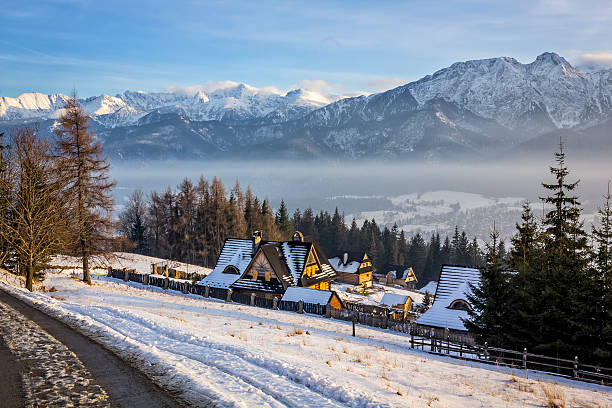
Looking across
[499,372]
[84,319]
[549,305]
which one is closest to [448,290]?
[549,305]

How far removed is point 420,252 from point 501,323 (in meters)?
93.7

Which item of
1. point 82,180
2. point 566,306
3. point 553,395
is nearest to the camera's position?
point 553,395

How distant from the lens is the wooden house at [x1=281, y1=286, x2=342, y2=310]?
35.4m

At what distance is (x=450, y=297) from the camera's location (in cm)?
3672

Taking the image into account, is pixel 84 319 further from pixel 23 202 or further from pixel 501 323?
pixel 501 323

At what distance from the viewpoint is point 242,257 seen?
4656 centimetres

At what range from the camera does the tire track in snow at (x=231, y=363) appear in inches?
408

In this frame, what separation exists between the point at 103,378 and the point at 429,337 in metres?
18.8

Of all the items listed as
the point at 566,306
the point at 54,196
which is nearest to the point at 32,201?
the point at 54,196

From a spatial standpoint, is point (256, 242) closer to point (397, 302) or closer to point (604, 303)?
point (397, 302)

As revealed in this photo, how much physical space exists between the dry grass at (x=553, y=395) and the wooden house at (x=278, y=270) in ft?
97.0

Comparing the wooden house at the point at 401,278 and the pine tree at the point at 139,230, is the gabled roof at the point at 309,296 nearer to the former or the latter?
the pine tree at the point at 139,230

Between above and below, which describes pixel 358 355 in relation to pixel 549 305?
below

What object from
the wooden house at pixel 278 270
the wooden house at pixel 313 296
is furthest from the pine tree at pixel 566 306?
the wooden house at pixel 278 270
